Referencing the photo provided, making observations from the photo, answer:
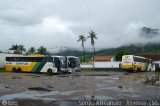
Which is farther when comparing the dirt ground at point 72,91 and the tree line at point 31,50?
the tree line at point 31,50

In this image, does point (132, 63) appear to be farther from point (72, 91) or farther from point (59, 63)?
point (72, 91)

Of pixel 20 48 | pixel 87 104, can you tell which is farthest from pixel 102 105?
pixel 20 48

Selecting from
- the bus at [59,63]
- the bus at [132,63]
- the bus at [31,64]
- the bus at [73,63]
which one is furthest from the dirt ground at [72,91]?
the bus at [132,63]

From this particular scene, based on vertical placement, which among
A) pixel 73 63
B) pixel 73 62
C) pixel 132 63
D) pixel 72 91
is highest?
pixel 73 62

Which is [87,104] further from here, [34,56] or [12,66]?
[12,66]

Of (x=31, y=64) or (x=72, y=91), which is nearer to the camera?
(x=72, y=91)

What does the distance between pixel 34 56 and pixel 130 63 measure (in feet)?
66.3

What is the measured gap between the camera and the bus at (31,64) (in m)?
49.2

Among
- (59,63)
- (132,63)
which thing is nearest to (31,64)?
(59,63)

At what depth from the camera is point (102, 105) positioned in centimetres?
1305

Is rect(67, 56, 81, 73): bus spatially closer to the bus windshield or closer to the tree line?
the bus windshield

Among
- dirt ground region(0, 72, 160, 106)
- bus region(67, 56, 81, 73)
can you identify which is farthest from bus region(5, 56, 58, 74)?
dirt ground region(0, 72, 160, 106)

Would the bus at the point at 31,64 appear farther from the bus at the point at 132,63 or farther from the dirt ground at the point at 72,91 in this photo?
the dirt ground at the point at 72,91

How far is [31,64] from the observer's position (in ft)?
170
